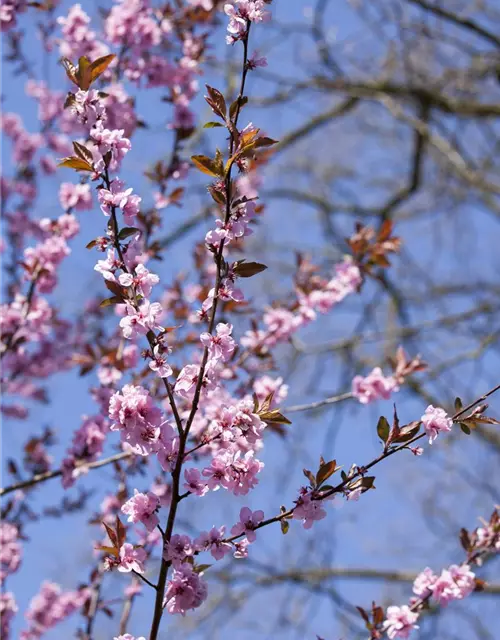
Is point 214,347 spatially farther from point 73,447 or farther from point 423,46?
point 423,46

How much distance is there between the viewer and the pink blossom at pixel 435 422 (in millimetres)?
1534

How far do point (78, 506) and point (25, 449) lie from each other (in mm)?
511

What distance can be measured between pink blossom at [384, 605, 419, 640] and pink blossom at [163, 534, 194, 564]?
0.63 metres

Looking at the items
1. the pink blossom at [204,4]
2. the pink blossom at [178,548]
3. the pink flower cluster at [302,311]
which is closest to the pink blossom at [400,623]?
the pink blossom at [178,548]

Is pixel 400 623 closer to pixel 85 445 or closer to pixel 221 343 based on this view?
pixel 221 343

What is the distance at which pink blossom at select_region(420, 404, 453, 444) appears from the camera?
5.03ft

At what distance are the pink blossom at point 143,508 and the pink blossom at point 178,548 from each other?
0.26 ft

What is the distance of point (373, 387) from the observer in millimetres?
2484

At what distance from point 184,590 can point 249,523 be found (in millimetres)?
195

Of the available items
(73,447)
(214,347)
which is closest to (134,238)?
(214,347)

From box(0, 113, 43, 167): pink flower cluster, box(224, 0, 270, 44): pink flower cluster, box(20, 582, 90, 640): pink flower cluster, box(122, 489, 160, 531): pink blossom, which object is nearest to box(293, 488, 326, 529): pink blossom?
box(122, 489, 160, 531): pink blossom

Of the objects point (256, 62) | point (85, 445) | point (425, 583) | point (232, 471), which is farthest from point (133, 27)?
point (425, 583)

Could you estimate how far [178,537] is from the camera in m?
1.46

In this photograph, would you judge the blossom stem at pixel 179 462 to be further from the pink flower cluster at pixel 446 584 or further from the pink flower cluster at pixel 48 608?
the pink flower cluster at pixel 48 608
